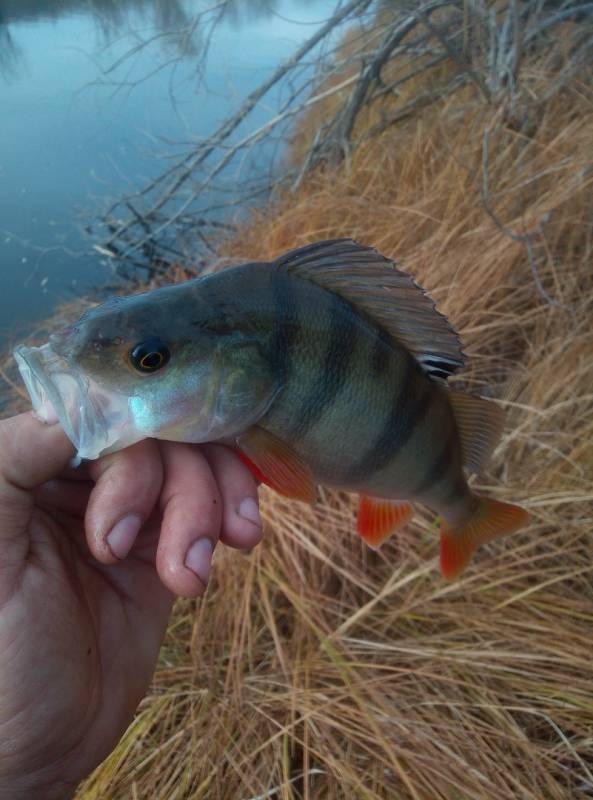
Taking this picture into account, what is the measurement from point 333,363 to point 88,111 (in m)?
7.54

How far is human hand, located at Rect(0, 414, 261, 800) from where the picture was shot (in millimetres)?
1096

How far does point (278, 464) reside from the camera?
128 centimetres

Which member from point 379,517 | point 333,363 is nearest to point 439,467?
point 379,517

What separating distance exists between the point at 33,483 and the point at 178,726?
1.46m

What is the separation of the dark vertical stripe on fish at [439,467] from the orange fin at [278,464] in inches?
14.1

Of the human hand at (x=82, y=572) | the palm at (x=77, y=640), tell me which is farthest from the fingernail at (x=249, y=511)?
the palm at (x=77, y=640)

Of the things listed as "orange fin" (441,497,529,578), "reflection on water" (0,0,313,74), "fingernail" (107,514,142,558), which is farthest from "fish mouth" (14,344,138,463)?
"reflection on water" (0,0,313,74)

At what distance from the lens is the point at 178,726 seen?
2160 millimetres

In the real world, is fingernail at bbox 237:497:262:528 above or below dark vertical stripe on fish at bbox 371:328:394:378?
below

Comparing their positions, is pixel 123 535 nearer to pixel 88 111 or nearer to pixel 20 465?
pixel 20 465

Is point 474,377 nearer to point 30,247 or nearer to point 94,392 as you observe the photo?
point 94,392

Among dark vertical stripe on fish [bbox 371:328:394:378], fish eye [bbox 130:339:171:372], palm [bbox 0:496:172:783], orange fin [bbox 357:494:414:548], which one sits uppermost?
fish eye [bbox 130:339:171:372]

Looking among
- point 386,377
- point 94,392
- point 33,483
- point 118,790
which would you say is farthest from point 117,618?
point 118,790

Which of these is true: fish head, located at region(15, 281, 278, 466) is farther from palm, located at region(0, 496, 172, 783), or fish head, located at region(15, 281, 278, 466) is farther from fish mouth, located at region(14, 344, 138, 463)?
palm, located at region(0, 496, 172, 783)
